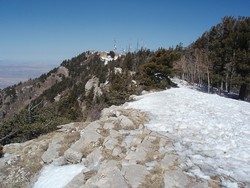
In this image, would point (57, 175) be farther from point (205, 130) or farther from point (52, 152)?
point (205, 130)

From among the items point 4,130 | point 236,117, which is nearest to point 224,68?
point 236,117

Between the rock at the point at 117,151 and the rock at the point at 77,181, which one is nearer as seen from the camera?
the rock at the point at 77,181

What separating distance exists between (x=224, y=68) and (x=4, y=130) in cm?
2574

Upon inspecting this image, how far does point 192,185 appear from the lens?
7105 mm

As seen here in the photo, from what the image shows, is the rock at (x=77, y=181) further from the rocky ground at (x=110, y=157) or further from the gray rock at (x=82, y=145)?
the gray rock at (x=82, y=145)

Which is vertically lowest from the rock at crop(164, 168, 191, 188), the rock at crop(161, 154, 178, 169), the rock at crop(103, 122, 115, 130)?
the rock at crop(164, 168, 191, 188)

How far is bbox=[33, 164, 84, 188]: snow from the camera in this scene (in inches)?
339

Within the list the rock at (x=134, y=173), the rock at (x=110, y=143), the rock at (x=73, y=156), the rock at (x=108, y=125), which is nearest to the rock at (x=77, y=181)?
the rock at (x=134, y=173)

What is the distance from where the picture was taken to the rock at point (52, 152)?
1091cm

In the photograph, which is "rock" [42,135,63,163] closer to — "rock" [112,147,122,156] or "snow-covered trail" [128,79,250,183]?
"rock" [112,147,122,156]

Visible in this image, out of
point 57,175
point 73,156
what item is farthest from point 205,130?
point 57,175

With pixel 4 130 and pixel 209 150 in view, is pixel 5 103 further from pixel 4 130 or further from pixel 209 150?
pixel 209 150

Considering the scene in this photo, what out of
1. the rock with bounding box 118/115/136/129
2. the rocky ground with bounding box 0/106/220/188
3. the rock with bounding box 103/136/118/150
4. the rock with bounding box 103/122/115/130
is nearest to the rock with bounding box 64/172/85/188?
the rocky ground with bounding box 0/106/220/188

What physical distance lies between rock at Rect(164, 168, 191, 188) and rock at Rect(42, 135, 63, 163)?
5.59 meters
